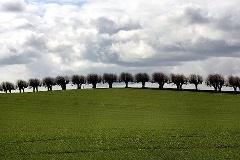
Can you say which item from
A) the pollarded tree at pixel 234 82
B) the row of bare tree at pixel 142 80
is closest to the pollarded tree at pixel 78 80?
the row of bare tree at pixel 142 80

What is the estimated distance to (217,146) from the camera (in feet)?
100

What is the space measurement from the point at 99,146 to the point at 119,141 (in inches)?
124

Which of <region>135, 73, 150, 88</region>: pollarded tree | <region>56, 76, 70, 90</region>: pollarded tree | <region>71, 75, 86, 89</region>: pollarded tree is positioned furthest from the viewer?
<region>71, 75, 86, 89</region>: pollarded tree

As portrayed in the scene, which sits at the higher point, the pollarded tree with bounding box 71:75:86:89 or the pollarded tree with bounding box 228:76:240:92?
the pollarded tree with bounding box 71:75:86:89

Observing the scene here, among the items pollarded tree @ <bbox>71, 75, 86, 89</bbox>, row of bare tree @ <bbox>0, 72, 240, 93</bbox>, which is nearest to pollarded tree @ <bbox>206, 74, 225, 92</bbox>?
row of bare tree @ <bbox>0, 72, 240, 93</bbox>

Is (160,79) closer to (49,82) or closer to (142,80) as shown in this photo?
(142,80)

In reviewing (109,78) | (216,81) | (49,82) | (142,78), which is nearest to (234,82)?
(216,81)

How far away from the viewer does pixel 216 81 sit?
545ft

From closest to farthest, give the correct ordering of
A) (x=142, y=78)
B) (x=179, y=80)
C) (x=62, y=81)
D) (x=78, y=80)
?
(x=179, y=80) < (x=142, y=78) < (x=62, y=81) < (x=78, y=80)

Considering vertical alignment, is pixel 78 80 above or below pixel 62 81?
above

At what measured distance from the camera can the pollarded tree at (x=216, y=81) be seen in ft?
542

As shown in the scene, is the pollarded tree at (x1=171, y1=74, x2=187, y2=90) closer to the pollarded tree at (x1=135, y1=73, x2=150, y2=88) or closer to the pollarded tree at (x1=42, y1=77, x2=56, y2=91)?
the pollarded tree at (x1=135, y1=73, x2=150, y2=88)

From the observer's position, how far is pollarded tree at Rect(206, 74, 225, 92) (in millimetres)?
165125

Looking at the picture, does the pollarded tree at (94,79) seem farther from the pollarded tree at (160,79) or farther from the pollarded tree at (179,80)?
the pollarded tree at (179,80)
